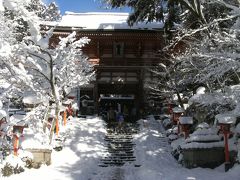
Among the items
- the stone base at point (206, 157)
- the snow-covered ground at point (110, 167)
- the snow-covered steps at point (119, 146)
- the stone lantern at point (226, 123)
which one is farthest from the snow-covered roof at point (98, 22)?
the stone lantern at point (226, 123)

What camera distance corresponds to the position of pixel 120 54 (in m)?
30.3

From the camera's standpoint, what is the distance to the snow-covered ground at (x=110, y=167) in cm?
1332

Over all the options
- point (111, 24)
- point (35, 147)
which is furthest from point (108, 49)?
point (35, 147)

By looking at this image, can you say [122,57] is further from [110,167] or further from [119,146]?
[110,167]

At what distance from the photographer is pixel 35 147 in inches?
593

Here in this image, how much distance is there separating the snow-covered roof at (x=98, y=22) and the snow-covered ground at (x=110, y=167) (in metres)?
9.92

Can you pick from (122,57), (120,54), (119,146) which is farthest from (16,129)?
(120,54)

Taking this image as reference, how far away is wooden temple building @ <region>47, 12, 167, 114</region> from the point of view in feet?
94.3

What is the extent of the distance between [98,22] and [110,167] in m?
19.2

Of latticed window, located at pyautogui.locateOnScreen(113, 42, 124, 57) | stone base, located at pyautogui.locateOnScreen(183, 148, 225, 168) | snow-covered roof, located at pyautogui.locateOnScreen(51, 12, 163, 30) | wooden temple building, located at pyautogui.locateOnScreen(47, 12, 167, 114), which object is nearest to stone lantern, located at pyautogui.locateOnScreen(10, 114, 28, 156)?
stone base, located at pyautogui.locateOnScreen(183, 148, 225, 168)

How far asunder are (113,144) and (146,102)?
8.82 metres

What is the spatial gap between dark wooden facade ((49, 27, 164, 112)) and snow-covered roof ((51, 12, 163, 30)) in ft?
3.09

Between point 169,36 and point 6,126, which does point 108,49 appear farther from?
point 6,126

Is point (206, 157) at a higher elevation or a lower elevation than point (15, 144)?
lower
